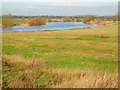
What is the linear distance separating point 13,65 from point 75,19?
155469mm

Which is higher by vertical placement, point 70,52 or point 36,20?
point 36,20

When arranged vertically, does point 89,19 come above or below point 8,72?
above

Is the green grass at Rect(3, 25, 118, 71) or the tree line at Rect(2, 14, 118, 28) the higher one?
the tree line at Rect(2, 14, 118, 28)

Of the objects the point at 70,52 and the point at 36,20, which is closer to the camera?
the point at 70,52

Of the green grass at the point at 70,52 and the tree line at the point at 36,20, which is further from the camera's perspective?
the tree line at the point at 36,20

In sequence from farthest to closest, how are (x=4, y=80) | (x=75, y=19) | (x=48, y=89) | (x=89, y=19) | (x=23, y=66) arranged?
(x=75, y=19)
(x=89, y=19)
(x=23, y=66)
(x=4, y=80)
(x=48, y=89)

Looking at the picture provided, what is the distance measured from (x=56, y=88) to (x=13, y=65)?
15.1 ft

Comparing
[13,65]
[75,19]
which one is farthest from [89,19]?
[13,65]

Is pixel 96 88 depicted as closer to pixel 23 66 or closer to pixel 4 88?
pixel 4 88

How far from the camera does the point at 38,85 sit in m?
6.33

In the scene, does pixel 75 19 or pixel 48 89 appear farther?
pixel 75 19

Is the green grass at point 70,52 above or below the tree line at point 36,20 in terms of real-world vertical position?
below

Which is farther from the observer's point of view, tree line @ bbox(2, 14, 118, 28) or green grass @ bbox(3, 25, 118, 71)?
tree line @ bbox(2, 14, 118, 28)

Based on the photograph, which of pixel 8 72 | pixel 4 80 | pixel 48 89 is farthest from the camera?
pixel 8 72
